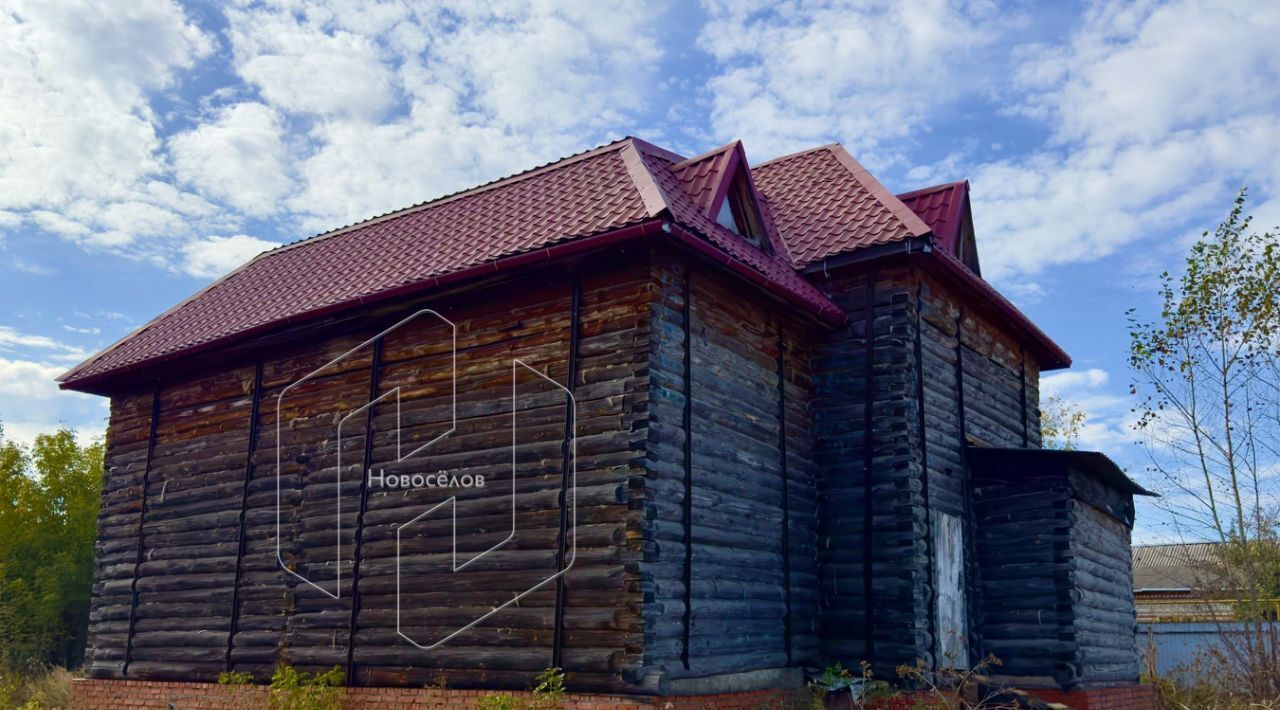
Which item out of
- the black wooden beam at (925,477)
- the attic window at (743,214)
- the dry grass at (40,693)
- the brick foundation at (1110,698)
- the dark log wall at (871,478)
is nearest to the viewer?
the dark log wall at (871,478)

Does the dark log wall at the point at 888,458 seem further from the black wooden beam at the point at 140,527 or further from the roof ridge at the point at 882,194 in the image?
the black wooden beam at the point at 140,527

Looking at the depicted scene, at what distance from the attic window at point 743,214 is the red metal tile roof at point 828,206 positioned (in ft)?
2.16

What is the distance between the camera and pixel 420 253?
13266mm

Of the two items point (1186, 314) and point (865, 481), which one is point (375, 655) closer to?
point (865, 481)

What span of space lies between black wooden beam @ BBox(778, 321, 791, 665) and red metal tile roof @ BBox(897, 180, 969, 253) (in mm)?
3525

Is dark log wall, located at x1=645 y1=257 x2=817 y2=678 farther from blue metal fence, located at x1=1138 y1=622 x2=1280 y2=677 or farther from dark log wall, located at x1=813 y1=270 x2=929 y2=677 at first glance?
blue metal fence, located at x1=1138 y1=622 x2=1280 y2=677

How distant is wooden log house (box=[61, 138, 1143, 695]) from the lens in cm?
1045

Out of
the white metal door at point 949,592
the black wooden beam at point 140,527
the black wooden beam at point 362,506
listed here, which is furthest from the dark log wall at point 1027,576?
the black wooden beam at point 140,527

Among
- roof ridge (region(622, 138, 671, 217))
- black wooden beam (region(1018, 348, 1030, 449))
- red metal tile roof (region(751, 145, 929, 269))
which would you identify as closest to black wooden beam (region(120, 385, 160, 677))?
roof ridge (region(622, 138, 671, 217))

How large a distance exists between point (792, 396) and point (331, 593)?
19.7 feet

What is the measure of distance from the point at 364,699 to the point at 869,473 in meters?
6.38

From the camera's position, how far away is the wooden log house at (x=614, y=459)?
10445 millimetres

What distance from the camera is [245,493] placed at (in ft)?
45.0

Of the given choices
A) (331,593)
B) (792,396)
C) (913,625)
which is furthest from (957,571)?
(331,593)
